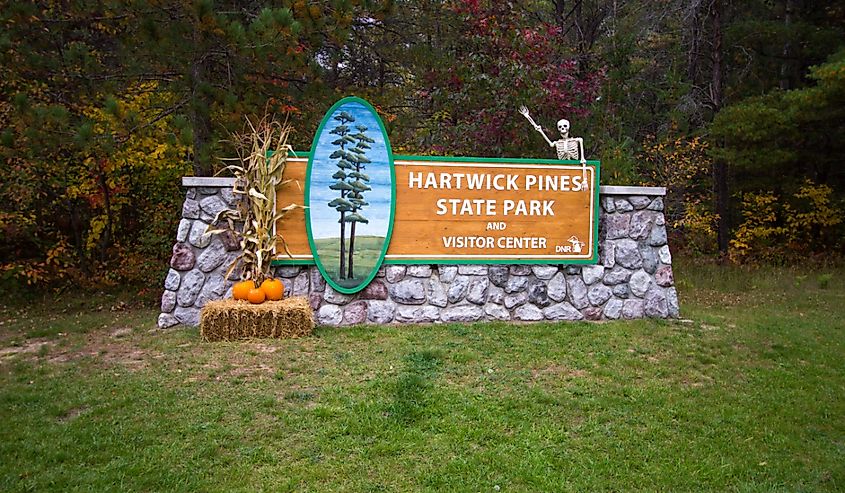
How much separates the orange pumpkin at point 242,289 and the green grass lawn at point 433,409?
56 cm

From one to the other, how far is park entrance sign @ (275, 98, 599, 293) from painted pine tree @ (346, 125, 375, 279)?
1cm

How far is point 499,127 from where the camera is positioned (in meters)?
9.37

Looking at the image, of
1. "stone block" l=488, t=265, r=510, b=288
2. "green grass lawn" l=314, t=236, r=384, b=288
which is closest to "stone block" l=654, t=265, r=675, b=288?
"stone block" l=488, t=265, r=510, b=288

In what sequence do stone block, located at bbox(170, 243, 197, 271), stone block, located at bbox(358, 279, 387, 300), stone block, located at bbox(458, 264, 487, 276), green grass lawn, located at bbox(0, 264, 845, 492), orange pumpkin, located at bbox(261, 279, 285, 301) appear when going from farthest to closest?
1. stone block, located at bbox(458, 264, 487, 276)
2. stone block, located at bbox(358, 279, 387, 300)
3. stone block, located at bbox(170, 243, 197, 271)
4. orange pumpkin, located at bbox(261, 279, 285, 301)
5. green grass lawn, located at bbox(0, 264, 845, 492)

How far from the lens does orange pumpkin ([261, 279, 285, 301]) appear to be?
20.6ft

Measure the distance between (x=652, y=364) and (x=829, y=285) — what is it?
252 inches

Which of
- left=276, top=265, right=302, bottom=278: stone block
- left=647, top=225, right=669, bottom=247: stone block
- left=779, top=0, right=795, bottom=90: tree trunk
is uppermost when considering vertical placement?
left=779, top=0, right=795, bottom=90: tree trunk

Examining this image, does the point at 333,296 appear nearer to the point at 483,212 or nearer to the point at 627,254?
the point at 483,212

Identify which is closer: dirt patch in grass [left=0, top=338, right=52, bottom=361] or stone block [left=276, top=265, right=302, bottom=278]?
dirt patch in grass [left=0, top=338, right=52, bottom=361]

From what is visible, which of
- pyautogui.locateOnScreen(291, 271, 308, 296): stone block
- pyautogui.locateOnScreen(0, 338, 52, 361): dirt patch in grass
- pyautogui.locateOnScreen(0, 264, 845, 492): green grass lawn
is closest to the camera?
pyautogui.locateOnScreen(0, 264, 845, 492): green grass lawn

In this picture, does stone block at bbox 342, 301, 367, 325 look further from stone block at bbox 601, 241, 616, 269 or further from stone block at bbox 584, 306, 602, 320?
stone block at bbox 601, 241, 616, 269

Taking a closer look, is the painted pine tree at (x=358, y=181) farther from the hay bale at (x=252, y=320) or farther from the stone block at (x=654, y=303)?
the stone block at (x=654, y=303)

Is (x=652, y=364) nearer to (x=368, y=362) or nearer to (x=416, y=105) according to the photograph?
(x=368, y=362)

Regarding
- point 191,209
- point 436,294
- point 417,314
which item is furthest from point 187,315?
point 436,294
